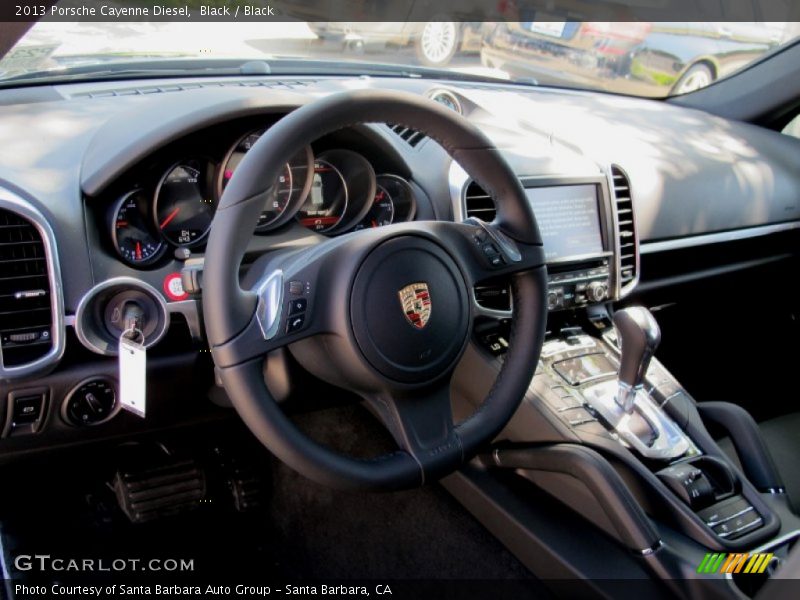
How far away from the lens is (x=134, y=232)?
171 cm

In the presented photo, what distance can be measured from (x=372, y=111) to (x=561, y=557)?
1.16m

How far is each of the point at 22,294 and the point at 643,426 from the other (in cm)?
148

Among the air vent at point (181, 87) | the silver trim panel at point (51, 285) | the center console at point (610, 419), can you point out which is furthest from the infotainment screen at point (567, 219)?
the silver trim panel at point (51, 285)

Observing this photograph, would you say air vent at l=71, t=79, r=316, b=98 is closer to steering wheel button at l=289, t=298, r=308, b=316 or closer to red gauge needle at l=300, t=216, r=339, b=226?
red gauge needle at l=300, t=216, r=339, b=226

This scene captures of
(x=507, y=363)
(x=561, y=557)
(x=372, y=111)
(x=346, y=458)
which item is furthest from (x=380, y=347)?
(x=561, y=557)

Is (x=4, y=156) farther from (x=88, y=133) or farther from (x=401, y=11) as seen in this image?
(x=401, y=11)

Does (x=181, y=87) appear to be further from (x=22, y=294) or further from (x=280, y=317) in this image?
(x=280, y=317)

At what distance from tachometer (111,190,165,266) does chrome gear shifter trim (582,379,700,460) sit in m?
1.14

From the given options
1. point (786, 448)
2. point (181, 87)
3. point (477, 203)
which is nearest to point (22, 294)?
point (181, 87)

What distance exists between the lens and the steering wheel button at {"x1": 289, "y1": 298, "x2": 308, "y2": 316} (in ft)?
4.41

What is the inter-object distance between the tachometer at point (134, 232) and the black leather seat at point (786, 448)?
63.9 inches

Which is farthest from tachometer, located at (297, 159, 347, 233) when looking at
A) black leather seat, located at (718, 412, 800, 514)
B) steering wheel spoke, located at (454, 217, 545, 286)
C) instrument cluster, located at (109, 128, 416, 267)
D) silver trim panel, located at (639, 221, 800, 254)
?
black leather seat, located at (718, 412, 800, 514)

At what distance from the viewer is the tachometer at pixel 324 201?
188cm

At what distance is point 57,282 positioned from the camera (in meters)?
1.56
